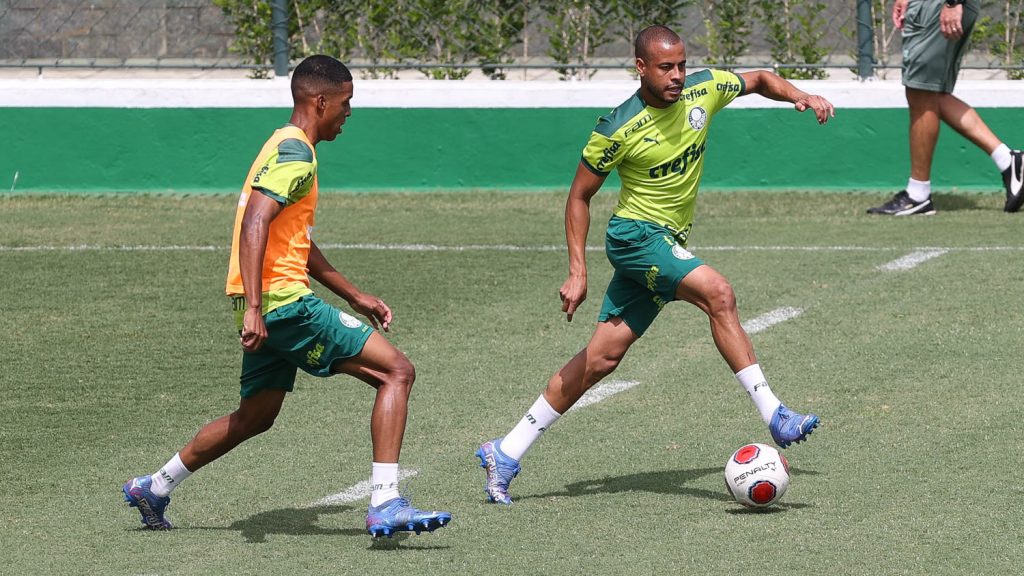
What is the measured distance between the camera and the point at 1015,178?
12250 millimetres

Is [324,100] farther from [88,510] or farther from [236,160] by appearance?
[236,160]

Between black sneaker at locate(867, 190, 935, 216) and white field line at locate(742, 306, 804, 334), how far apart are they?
3401 mm

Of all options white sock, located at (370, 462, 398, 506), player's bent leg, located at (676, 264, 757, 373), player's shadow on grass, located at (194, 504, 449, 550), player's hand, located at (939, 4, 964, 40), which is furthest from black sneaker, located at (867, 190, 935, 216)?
white sock, located at (370, 462, 398, 506)

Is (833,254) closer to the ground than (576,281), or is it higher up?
closer to the ground

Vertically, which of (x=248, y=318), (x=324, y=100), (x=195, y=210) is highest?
(x=324, y=100)

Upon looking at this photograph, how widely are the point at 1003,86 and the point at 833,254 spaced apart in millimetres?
3307

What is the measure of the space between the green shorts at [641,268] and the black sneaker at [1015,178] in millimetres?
6471

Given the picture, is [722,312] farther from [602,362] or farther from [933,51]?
[933,51]

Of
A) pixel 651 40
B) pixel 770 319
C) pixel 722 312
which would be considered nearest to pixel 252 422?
pixel 722 312

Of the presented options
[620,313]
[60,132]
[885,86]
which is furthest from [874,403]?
[60,132]

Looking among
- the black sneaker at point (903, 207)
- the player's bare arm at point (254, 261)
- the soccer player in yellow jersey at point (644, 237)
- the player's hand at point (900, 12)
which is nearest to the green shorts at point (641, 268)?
the soccer player in yellow jersey at point (644, 237)

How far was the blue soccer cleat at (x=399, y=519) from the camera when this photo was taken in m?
5.35

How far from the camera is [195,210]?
13.2 metres

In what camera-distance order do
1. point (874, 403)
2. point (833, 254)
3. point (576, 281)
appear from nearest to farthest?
1. point (576, 281)
2. point (874, 403)
3. point (833, 254)
